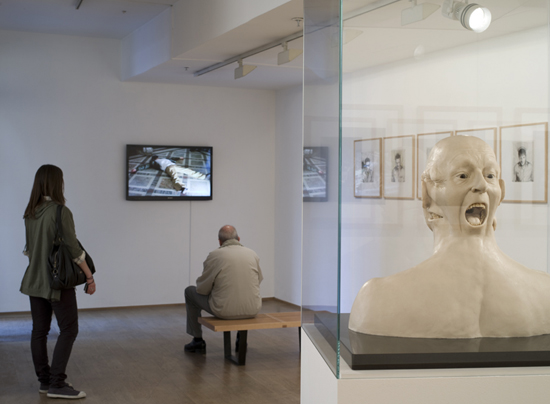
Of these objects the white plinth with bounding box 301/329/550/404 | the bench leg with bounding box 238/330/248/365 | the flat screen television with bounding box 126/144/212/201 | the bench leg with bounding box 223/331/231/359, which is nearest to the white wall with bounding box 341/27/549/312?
the white plinth with bounding box 301/329/550/404

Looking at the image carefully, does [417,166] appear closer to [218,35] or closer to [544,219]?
[544,219]

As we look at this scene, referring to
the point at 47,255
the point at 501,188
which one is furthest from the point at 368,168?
the point at 47,255

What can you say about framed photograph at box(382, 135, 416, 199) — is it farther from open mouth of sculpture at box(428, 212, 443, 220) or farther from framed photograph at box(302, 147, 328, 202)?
framed photograph at box(302, 147, 328, 202)

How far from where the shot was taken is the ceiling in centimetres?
198

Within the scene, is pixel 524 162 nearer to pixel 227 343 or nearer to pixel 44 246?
pixel 44 246

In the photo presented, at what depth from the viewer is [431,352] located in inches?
71.7

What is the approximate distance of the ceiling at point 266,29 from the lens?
6.48 ft

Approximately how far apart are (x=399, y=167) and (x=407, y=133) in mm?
112

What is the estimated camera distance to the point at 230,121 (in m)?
8.73

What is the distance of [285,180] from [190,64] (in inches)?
96.3

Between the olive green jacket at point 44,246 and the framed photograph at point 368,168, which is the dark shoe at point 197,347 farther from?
the framed photograph at point 368,168

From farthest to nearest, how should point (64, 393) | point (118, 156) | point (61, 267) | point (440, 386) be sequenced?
point (118, 156) → point (64, 393) → point (61, 267) → point (440, 386)

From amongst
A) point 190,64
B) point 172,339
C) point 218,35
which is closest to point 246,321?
point 172,339

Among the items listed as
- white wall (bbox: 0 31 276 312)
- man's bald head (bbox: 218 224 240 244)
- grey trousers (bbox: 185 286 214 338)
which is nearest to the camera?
man's bald head (bbox: 218 224 240 244)
